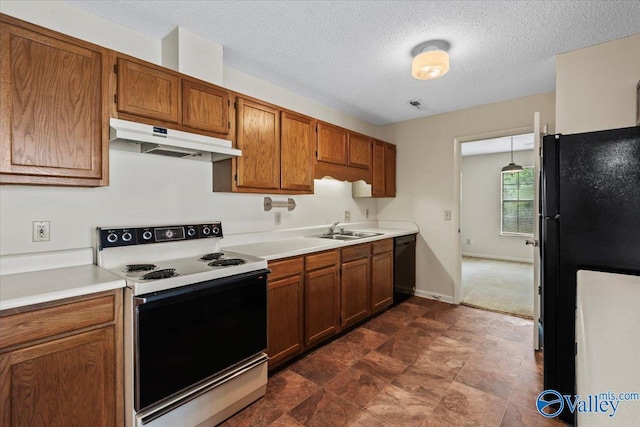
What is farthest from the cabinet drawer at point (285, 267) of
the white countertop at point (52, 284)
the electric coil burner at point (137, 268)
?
the white countertop at point (52, 284)

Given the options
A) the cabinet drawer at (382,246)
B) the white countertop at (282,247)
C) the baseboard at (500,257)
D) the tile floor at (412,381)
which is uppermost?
the white countertop at (282,247)

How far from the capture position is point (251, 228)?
9.17 ft

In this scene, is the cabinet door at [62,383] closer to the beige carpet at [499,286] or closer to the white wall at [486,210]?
the beige carpet at [499,286]

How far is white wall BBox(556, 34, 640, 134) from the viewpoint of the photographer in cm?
215

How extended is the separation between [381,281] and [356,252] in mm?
Answer: 638

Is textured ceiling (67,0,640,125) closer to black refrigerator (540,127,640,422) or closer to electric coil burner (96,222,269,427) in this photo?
black refrigerator (540,127,640,422)

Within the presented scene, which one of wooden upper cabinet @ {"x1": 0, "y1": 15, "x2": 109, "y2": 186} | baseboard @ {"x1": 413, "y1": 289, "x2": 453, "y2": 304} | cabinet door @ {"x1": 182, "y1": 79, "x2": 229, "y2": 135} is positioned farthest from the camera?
baseboard @ {"x1": 413, "y1": 289, "x2": 453, "y2": 304}

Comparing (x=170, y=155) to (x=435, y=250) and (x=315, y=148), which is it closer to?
(x=315, y=148)

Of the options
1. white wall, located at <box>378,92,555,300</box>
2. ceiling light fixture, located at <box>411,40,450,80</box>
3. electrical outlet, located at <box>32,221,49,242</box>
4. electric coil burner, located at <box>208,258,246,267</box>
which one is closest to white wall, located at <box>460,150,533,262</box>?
white wall, located at <box>378,92,555,300</box>

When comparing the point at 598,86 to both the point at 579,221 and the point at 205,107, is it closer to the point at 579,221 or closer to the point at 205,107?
the point at 579,221

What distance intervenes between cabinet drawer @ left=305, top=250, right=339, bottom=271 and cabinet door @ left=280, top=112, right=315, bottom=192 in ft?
2.14

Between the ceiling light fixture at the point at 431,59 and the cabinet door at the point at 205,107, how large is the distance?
1.44 m

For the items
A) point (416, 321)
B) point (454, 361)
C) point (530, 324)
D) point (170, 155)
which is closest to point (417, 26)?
point (170, 155)

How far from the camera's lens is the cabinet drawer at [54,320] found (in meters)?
1.20
